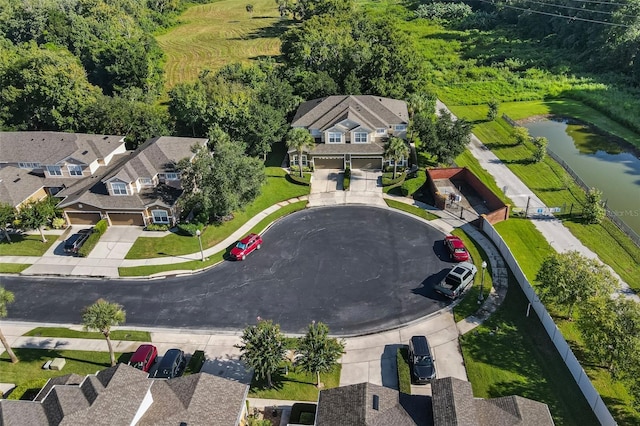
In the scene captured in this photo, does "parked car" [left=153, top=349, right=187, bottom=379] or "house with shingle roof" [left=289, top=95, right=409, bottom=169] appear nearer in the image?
"parked car" [left=153, top=349, right=187, bottom=379]

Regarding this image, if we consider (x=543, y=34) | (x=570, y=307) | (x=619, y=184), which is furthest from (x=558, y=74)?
(x=570, y=307)

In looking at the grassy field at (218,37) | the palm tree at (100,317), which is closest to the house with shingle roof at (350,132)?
the palm tree at (100,317)

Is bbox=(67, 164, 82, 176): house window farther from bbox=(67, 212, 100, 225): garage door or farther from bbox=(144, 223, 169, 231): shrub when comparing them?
bbox=(144, 223, 169, 231): shrub

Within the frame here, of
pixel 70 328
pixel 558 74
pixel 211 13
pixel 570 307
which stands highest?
pixel 211 13

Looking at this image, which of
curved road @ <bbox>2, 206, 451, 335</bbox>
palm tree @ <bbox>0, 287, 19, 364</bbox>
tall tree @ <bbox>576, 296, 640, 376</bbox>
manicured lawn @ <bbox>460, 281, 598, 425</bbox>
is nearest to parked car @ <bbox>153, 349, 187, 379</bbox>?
curved road @ <bbox>2, 206, 451, 335</bbox>

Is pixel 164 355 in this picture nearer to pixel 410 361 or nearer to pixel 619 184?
pixel 410 361

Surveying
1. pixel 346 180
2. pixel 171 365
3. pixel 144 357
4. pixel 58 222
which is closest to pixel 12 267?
pixel 58 222
